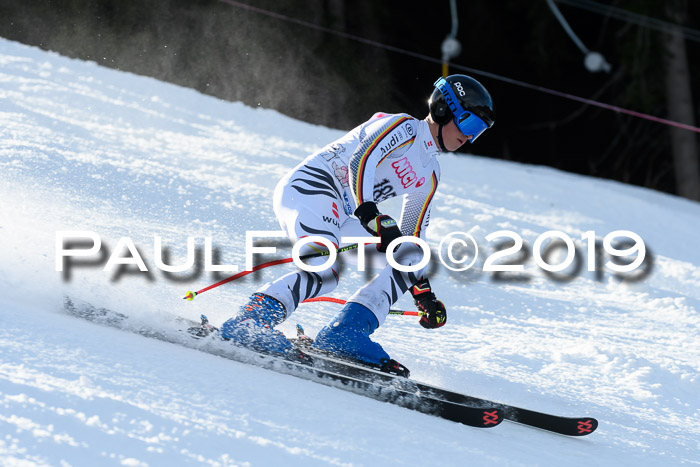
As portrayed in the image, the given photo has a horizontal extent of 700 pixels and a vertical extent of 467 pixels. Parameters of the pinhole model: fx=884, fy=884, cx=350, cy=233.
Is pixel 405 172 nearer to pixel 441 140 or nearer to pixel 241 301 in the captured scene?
pixel 441 140

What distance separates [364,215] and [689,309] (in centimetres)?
320

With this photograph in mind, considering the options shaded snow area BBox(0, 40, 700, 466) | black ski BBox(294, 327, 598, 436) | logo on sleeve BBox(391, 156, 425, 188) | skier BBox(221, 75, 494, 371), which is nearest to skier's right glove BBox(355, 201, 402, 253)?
skier BBox(221, 75, 494, 371)

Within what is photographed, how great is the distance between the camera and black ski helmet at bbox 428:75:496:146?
11.2 ft

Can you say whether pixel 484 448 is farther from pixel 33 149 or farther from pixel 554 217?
pixel 554 217

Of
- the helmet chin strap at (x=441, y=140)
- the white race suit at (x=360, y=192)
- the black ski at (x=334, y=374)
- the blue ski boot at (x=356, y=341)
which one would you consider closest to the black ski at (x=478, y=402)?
the black ski at (x=334, y=374)

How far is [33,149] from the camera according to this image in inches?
250

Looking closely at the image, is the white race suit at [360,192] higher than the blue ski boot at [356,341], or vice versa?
the white race suit at [360,192]

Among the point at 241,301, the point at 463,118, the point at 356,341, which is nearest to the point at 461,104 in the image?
the point at 463,118

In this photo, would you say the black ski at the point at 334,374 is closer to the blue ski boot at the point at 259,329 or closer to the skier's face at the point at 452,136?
the blue ski boot at the point at 259,329

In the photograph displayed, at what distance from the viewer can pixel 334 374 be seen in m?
3.08

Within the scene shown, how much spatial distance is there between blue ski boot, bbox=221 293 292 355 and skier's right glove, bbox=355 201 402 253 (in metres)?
0.44

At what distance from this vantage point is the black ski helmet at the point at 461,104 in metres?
3.41

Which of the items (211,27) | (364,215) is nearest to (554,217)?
(364,215)

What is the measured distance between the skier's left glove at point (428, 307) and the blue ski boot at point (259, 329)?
598mm
